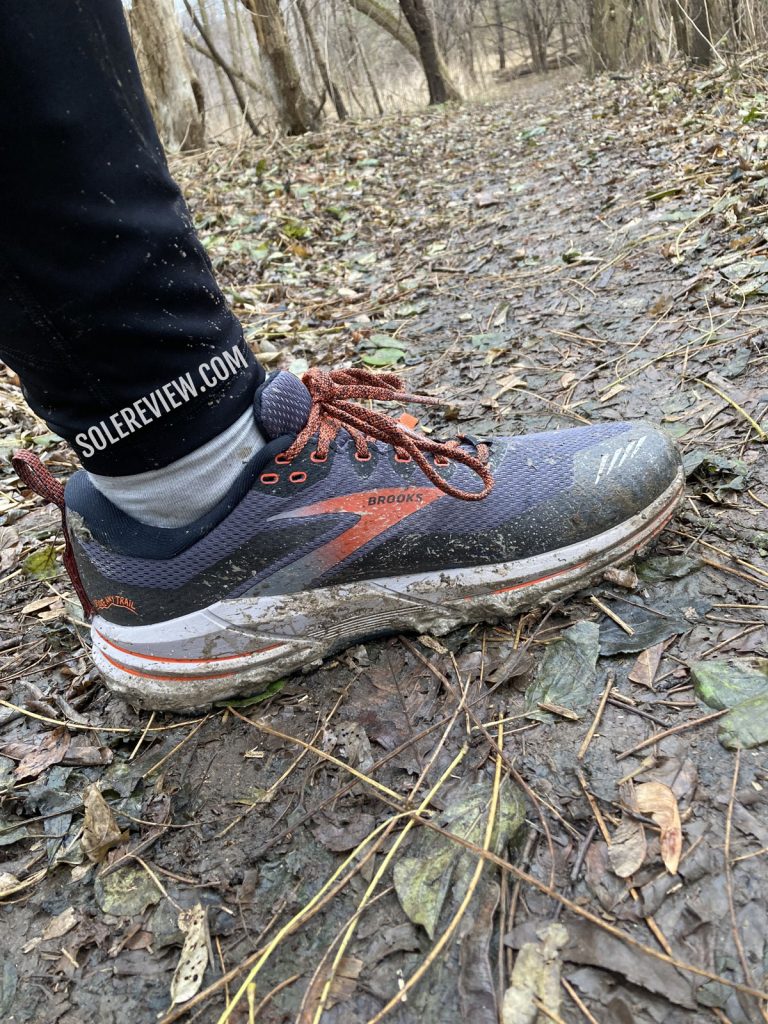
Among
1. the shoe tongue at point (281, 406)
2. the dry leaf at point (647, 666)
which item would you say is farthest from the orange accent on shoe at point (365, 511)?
the dry leaf at point (647, 666)

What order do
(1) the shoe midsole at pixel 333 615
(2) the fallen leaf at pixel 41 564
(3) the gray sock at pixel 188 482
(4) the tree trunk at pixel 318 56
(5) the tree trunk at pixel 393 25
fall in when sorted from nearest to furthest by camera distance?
(3) the gray sock at pixel 188 482 → (1) the shoe midsole at pixel 333 615 → (2) the fallen leaf at pixel 41 564 → (4) the tree trunk at pixel 318 56 → (5) the tree trunk at pixel 393 25

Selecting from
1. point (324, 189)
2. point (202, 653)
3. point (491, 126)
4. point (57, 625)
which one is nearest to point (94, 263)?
point (202, 653)

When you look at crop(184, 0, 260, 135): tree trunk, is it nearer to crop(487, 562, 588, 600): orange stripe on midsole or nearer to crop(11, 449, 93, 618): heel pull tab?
crop(11, 449, 93, 618): heel pull tab

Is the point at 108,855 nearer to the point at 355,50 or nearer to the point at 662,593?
the point at 662,593

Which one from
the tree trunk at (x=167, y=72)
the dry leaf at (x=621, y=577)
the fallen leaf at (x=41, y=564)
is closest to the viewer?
the dry leaf at (x=621, y=577)

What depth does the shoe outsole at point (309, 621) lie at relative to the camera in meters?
1.18

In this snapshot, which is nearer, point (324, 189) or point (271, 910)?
point (271, 910)

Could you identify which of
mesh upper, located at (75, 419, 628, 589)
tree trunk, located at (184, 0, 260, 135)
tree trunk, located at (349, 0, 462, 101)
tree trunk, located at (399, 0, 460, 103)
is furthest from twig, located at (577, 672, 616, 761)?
tree trunk, located at (349, 0, 462, 101)

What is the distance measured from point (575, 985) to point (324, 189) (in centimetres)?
608

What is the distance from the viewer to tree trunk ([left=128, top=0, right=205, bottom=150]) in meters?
7.11

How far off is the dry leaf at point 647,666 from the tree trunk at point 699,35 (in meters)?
7.56

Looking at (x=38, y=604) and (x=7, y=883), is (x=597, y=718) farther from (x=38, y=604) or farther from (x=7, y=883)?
(x=38, y=604)

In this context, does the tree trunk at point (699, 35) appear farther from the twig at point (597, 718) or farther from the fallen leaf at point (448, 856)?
the fallen leaf at point (448, 856)

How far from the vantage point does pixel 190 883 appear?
973 millimetres
